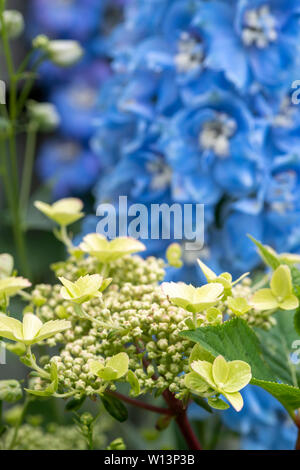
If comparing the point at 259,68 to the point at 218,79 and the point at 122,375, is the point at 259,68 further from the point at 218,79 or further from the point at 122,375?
the point at 122,375

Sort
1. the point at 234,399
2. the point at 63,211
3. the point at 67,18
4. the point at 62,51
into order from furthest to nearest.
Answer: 1. the point at 67,18
2. the point at 62,51
3. the point at 63,211
4. the point at 234,399

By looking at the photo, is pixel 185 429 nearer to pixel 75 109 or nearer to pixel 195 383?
pixel 195 383

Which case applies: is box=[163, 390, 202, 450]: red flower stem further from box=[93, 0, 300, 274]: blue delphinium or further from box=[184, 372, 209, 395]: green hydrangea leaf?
box=[93, 0, 300, 274]: blue delphinium

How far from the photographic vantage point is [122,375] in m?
0.30

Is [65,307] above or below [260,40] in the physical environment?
below

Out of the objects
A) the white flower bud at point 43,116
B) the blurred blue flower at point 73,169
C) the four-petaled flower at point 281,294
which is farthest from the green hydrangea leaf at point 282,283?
the blurred blue flower at point 73,169

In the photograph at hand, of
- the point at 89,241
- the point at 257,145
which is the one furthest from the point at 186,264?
the point at 89,241

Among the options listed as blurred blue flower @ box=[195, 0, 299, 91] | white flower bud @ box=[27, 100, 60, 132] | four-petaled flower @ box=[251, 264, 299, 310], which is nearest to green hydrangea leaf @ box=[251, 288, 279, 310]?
four-petaled flower @ box=[251, 264, 299, 310]

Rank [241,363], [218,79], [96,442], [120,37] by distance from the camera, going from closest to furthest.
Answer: [241,363] < [96,442] < [218,79] < [120,37]

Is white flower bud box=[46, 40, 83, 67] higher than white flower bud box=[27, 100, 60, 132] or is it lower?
higher

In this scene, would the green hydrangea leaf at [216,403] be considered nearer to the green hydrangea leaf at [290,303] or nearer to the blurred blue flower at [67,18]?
the green hydrangea leaf at [290,303]

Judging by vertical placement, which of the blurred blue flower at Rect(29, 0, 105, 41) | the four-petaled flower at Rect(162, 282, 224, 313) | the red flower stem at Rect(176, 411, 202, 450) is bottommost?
the red flower stem at Rect(176, 411, 202, 450)

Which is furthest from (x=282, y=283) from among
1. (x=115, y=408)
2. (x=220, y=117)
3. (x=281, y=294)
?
(x=220, y=117)

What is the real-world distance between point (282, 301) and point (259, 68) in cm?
29
